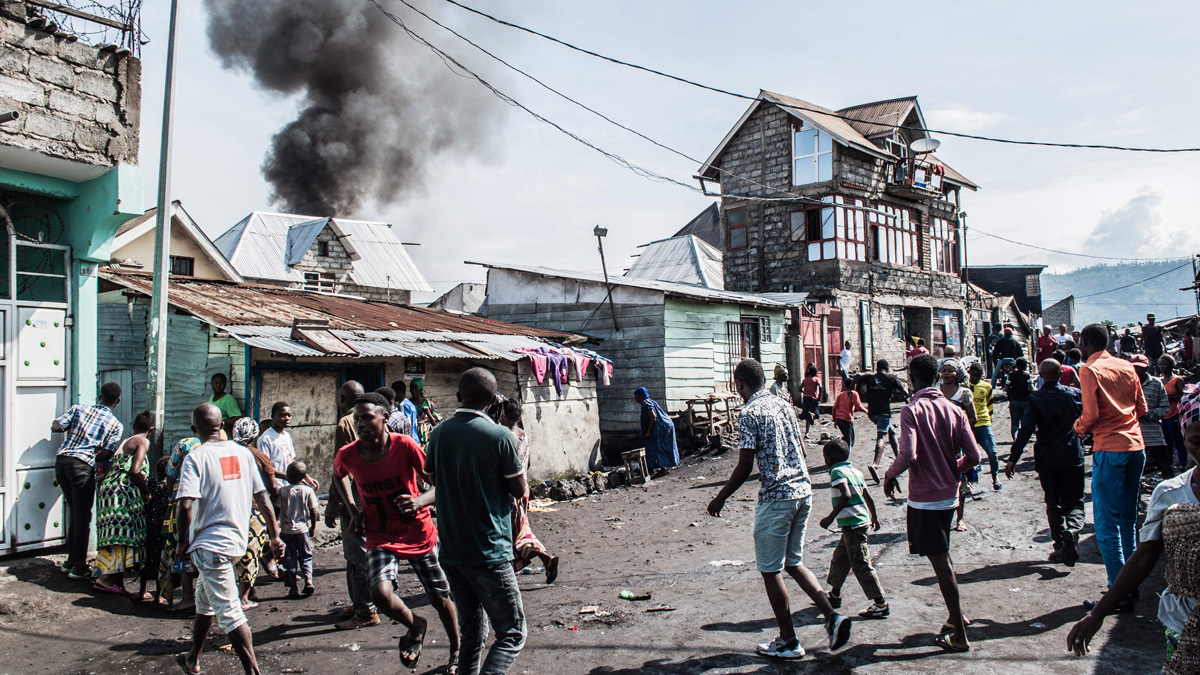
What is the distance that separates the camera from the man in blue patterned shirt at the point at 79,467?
6895mm

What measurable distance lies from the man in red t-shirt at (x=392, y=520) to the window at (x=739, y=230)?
22385mm

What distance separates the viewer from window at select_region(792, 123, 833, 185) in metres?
24.0

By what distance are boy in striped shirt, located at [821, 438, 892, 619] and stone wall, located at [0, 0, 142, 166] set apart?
23.6 feet

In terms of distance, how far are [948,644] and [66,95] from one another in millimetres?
8455

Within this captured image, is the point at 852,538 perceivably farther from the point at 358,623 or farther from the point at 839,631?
the point at 358,623

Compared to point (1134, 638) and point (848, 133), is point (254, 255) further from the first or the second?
point (1134, 638)

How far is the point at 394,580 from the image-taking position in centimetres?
483

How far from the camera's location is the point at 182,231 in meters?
21.4

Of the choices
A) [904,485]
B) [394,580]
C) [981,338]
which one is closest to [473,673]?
[394,580]

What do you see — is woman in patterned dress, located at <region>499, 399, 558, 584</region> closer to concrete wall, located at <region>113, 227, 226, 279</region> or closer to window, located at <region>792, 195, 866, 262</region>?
concrete wall, located at <region>113, 227, 226, 279</region>

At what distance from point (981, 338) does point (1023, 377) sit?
71.6 feet

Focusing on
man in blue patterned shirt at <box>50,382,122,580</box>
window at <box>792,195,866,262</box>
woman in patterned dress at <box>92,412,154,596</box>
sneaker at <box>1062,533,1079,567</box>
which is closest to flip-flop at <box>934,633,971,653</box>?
sneaker at <box>1062,533,1079,567</box>

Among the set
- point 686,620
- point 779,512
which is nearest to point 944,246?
point 686,620

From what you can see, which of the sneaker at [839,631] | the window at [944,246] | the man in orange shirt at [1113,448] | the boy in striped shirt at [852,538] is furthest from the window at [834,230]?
the sneaker at [839,631]
